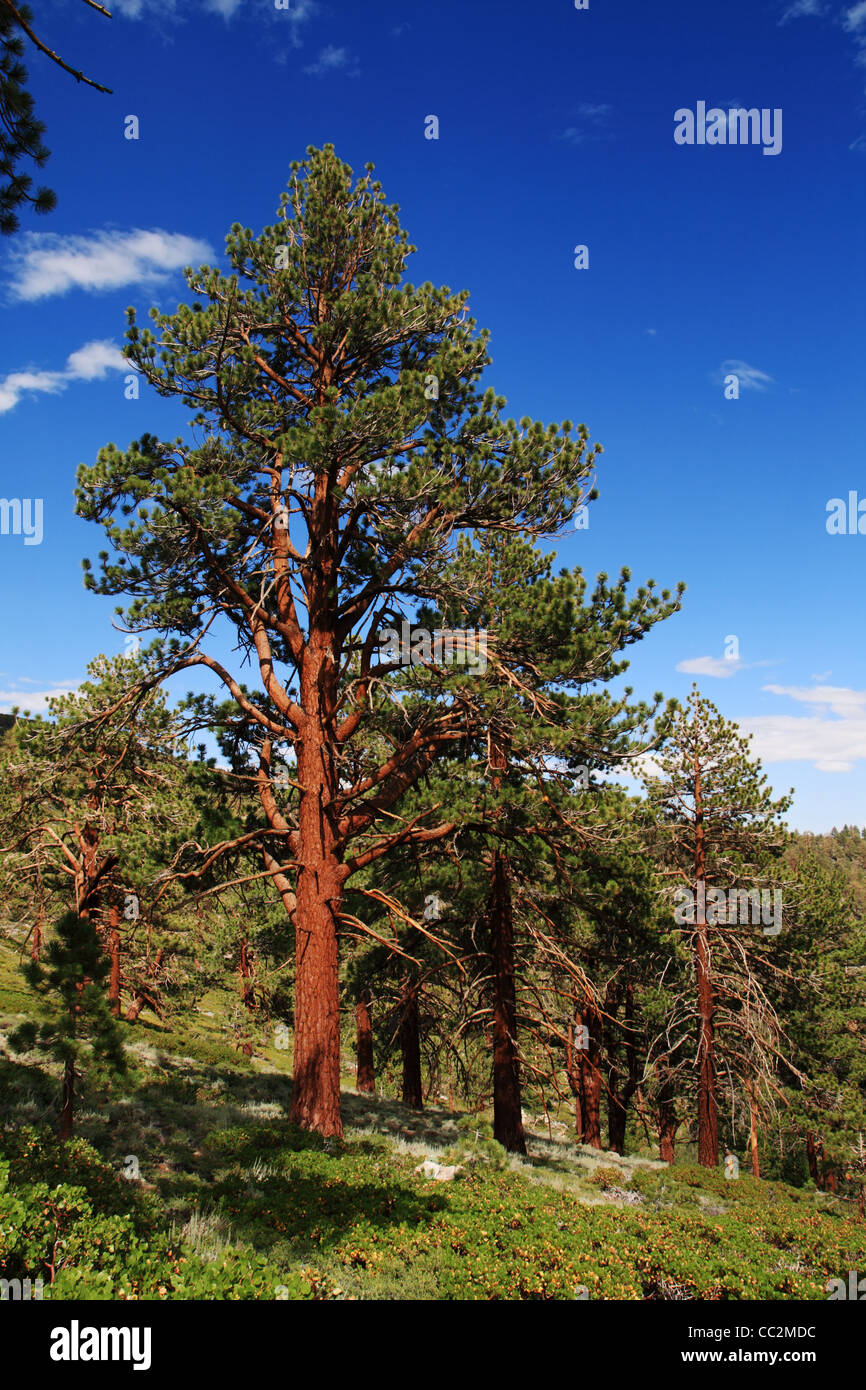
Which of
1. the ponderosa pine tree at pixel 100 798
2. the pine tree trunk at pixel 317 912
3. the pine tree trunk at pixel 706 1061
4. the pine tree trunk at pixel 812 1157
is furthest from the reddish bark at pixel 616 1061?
the ponderosa pine tree at pixel 100 798

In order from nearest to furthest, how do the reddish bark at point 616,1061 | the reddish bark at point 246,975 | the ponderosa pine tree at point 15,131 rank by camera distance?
the ponderosa pine tree at point 15,131 < the reddish bark at point 616,1061 < the reddish bark at point 246,975

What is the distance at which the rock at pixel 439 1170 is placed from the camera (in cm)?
1109

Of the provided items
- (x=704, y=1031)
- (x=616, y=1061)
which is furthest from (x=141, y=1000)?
(x=704, y=1031)

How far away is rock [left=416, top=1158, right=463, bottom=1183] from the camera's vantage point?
11094 millimetres

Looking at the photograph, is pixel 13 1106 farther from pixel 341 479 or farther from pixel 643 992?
pixel 643 992

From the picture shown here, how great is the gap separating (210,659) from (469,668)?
15.7 ft

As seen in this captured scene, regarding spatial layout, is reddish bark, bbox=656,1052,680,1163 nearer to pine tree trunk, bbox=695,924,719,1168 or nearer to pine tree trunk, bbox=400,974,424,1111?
pine tree trunk, bbox=695,924,719,1168

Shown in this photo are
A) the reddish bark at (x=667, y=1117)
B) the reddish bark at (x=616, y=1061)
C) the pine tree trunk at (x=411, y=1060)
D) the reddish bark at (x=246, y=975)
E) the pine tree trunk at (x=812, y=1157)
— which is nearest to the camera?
the pine tree trunk at (x=411, y=1060)

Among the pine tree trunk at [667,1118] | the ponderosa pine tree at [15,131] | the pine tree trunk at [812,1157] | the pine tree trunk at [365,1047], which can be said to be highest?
the ponderosa pine tree at [15,131]

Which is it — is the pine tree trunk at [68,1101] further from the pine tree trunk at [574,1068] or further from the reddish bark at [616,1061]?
the reddish bark at [616,1061]

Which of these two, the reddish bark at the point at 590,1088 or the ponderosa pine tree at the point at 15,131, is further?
the reddish bark at the point at 590,1088

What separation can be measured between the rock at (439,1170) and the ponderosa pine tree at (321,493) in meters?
1.70
